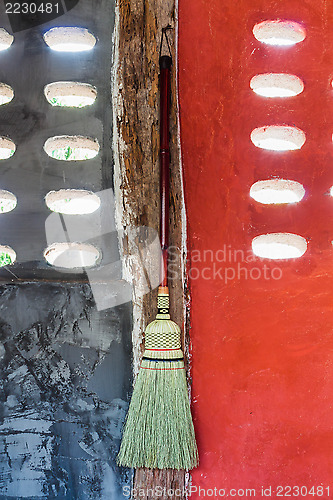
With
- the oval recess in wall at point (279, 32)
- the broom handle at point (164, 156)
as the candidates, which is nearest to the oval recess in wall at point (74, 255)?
the broom handle at point (164, 156)

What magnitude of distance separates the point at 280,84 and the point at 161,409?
2.72 feet

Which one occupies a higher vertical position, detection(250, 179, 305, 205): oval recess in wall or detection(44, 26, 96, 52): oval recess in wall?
detection(44, 26, 96, 52): oval recess in wall

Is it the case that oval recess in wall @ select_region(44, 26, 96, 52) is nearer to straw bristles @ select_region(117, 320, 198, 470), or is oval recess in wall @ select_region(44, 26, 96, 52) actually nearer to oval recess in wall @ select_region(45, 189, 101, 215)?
oval recess in wall @ select_region(45, 189, 101, 215)

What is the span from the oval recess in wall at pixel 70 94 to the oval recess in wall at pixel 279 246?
1.80 ft

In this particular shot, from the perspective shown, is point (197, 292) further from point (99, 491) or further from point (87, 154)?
point (99, 491)

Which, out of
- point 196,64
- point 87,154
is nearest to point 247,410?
point 87,154

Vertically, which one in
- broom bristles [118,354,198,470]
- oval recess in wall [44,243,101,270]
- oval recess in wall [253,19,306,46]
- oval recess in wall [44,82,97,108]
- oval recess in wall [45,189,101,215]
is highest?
oval recess in wall [253,19,306,46]

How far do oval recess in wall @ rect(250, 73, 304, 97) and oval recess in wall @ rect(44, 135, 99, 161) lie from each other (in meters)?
0.43

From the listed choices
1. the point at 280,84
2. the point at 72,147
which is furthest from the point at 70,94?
the point at 280,84

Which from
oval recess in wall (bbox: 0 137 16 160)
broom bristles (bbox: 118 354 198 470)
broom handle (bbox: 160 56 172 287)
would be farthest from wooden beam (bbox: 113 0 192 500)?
oval recess in wall (bbox: 0 137 16 160)

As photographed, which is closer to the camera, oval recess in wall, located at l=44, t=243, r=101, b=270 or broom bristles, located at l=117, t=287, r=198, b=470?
broom bristles, located at l=117, t=287, r=198, b=470

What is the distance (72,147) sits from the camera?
1203mm

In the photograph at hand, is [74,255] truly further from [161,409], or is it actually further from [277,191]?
[277,191]

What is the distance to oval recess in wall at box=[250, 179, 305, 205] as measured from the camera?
1.16 meters
